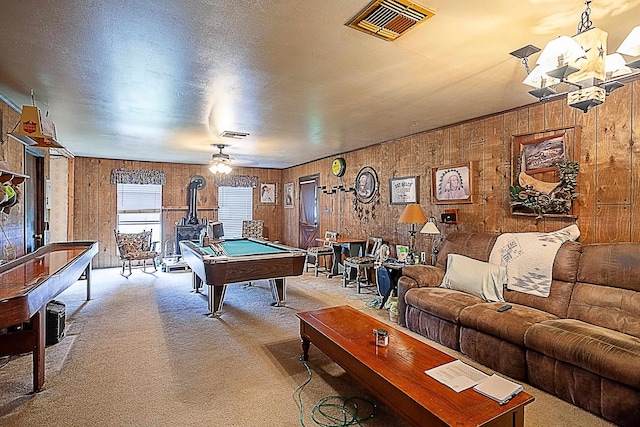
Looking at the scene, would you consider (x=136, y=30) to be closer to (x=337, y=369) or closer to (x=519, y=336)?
(x=337, y=369)

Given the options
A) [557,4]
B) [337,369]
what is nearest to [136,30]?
[557,4]

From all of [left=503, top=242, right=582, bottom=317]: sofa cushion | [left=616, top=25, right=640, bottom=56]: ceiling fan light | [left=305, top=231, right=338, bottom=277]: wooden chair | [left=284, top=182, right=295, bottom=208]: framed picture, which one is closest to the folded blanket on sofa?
[left=503, top=242, right=582, bottom=317]: sofa cushion

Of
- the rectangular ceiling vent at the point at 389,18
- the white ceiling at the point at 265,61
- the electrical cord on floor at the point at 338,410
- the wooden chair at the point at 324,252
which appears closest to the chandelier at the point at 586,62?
the white ceiling at the point at 265,61

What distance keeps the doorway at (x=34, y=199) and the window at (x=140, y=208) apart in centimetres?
313

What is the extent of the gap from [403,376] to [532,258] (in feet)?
6.81

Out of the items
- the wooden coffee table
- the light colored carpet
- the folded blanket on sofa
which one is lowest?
the light colored carpet

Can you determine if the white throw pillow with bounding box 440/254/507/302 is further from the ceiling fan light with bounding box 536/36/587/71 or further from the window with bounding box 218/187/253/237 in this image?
the window with bounding box 218/187/253/237

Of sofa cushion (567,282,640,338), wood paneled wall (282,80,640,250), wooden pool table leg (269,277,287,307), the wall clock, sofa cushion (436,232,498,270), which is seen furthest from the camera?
the wall clock

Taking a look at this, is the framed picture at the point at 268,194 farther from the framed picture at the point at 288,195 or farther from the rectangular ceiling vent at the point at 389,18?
the rectangular ceiling vent at the point at 389,18

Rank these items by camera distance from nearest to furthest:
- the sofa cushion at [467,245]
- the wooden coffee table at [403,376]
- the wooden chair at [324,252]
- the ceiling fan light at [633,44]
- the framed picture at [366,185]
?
the wooden coffee table at [403,376], the ceiling fan light at [633,44], the sofa cushion at [467,245], the framed picture at [366,185], the wooden chair at [324,252]

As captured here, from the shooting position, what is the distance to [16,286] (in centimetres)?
244

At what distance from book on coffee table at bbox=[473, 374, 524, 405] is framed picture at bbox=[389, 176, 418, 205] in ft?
11.3

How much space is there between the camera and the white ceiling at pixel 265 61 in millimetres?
1897

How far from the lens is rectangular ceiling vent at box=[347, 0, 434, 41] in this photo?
1.82 m
